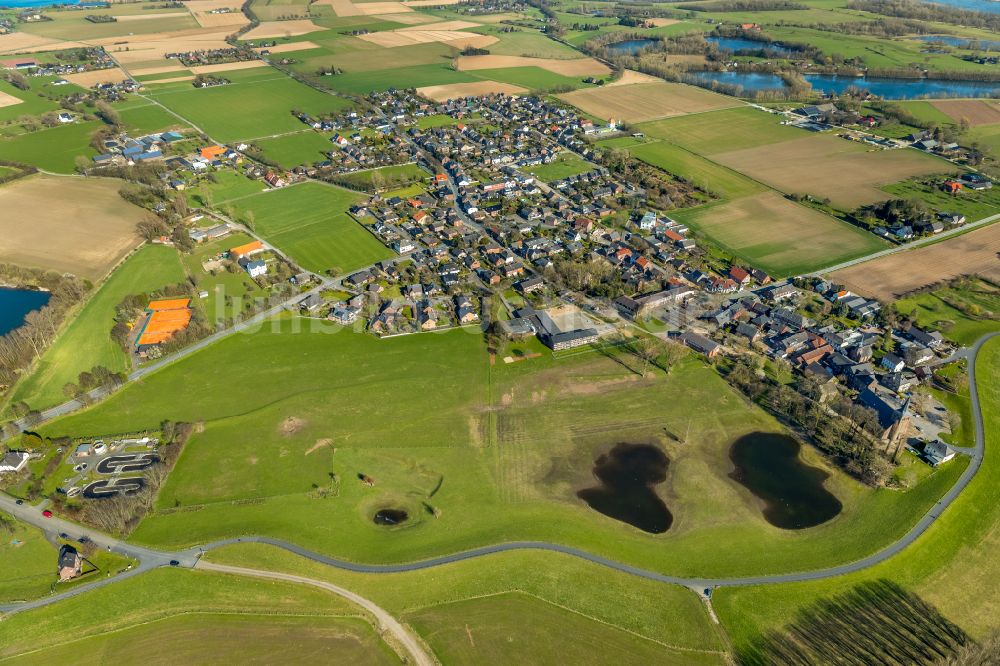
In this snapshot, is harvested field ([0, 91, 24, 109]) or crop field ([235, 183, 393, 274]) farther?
harvested field ([0, 91, 24, 109])

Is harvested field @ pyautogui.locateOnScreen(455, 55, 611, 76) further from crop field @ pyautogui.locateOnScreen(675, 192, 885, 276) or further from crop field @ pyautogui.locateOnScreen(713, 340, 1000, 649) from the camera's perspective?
crop field @ pyautogui.locateOnScreen(713, 340, 1000, 649)

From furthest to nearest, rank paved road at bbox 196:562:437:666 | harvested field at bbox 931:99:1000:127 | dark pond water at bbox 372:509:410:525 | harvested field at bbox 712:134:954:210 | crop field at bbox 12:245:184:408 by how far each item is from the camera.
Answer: harvested field at bbox 931:99:1000:127 < harvested field at bbox 712:134:954:210 < crop field at bbox 12:245:184:408 < dark pond water at bbox 372:509:410:525 < paved road at bbox 196:562:437:666

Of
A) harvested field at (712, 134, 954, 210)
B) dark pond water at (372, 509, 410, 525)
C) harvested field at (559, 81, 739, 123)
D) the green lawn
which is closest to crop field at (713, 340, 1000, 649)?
dark pond water at (372, 509, 410, 525)

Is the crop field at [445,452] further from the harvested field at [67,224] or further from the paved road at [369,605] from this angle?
the harvested field at [67,224]

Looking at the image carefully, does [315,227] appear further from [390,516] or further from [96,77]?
[96,77]

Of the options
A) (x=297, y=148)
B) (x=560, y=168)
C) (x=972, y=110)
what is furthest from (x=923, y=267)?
(x=297, y=148)

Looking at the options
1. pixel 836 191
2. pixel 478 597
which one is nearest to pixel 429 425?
pixel 478 597

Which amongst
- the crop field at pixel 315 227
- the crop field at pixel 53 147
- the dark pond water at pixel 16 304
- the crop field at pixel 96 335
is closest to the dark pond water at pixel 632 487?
the crop field at pixel 315 227
